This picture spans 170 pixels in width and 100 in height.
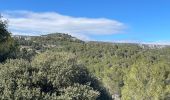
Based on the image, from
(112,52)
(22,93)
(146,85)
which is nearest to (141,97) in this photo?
(146,85)

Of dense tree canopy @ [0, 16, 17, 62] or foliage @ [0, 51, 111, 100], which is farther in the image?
dense tree canopy @ [0, 16, 17, 62]

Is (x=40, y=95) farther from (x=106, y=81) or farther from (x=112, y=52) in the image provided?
(x=112, y=52)

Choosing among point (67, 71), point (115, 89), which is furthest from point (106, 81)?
point (67, 71)

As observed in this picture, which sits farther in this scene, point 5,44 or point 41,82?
point 5,44

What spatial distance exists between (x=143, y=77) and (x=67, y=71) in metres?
37.6

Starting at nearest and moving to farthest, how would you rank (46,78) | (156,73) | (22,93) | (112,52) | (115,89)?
(22,93)
(46,78)
(156,73)
(115,89)
(112,52)

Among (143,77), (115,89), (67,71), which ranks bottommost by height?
(115,89)

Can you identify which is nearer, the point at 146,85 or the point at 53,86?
the point at 53,86

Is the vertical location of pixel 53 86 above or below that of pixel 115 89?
above

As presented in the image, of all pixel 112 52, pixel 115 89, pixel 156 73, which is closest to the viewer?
pixel 156 73

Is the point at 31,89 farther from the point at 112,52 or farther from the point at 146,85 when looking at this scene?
the point at 112,52

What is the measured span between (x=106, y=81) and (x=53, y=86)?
228ft

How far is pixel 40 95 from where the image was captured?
1096 inches

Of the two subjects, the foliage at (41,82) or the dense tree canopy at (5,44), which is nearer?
the foliage at (41,82)
